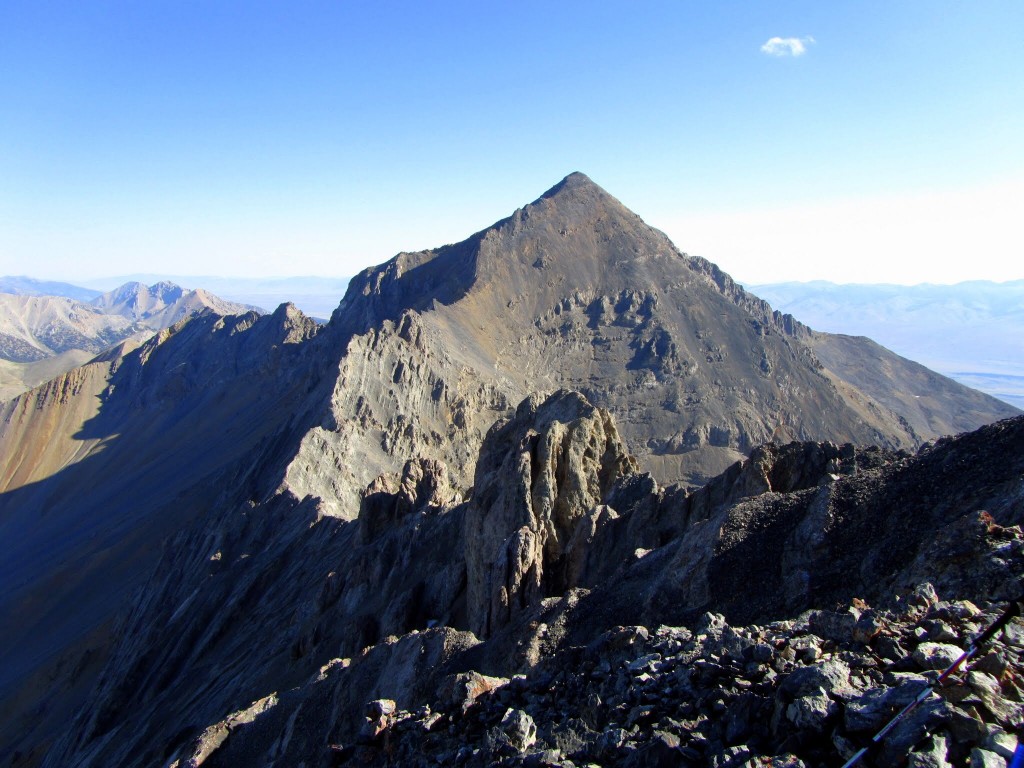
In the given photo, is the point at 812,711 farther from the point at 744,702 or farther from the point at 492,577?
the point at 492,577

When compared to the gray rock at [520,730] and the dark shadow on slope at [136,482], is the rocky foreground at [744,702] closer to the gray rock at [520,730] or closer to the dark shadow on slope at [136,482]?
the gray rock at [520,730]

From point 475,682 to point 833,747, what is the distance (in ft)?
30.1

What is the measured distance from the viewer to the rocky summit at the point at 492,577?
10.9m

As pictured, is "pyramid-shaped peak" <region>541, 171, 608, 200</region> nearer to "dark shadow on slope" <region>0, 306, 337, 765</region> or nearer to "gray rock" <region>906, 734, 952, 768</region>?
"dark shadow on slope" <region>0, 306, 337, 765</region>

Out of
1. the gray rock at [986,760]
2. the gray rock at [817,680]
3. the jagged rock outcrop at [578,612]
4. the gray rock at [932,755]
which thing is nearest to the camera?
the gray rock at [986,760]

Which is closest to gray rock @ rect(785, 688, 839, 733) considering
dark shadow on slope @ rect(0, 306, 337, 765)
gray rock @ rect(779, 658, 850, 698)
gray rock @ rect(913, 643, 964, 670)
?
gray rock @ rect(779, 658, 850, 698)

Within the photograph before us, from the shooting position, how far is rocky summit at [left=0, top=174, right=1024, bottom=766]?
1094 cm

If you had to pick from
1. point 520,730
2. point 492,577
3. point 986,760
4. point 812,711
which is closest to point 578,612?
point 492,577

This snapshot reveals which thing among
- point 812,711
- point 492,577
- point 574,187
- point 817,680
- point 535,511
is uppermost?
point 574,187

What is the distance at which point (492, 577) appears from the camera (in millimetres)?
28969

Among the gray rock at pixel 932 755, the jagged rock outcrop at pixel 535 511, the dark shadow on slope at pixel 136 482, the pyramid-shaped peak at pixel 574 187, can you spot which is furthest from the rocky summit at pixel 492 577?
the pyramid-shaped peak at pixel 574 187

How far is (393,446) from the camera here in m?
80.1

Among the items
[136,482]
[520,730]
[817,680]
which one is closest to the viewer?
[817,680]

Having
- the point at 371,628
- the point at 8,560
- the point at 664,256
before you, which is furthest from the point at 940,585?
the point at 664,256
